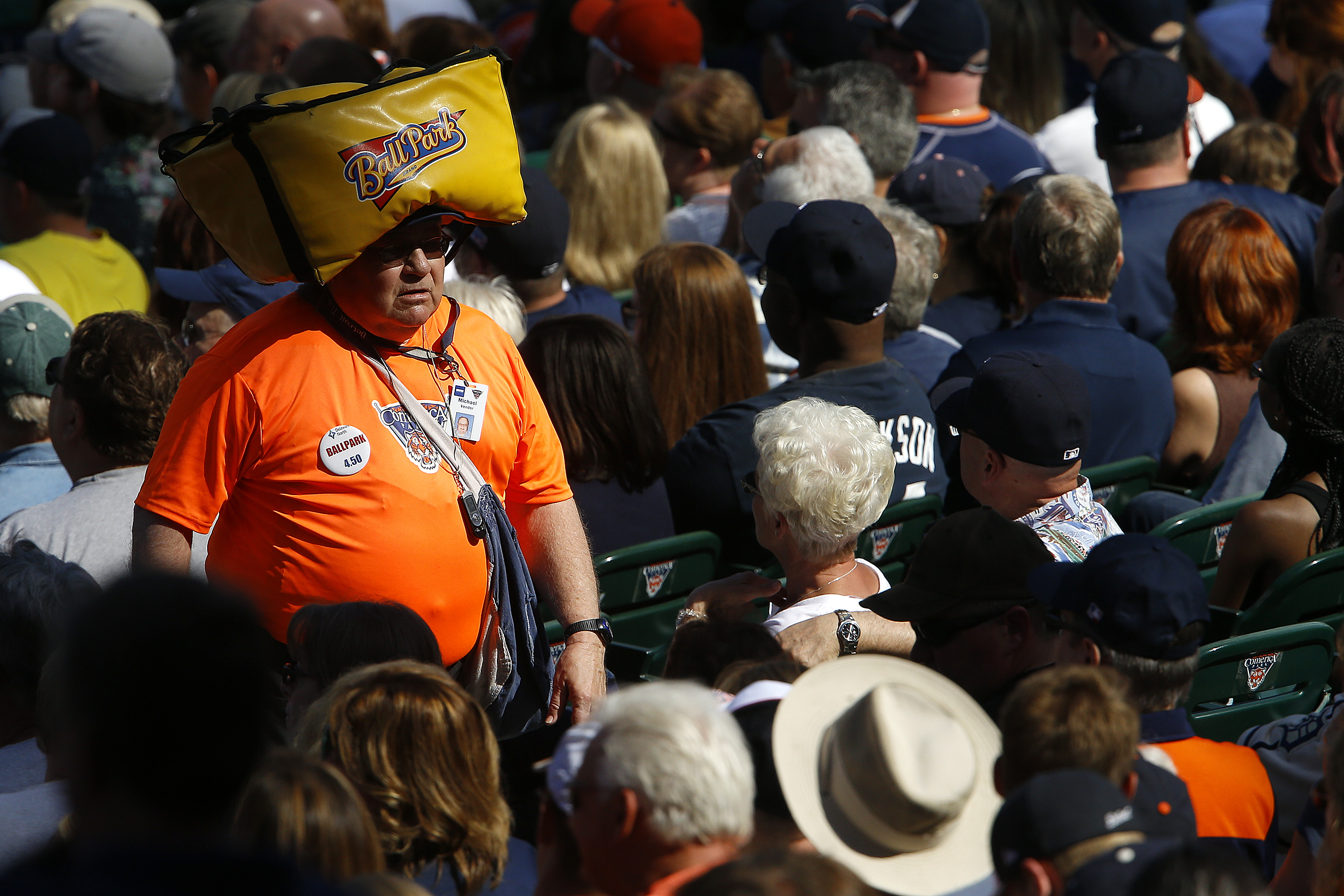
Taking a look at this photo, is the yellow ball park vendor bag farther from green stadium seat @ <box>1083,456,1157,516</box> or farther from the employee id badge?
green stadium seat @ <box>1083,456,1157,516</box>

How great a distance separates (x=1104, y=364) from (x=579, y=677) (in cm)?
217

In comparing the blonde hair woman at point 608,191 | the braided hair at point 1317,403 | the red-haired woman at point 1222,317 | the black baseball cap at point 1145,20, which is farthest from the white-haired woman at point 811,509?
the black baseball cap at point 1145,20

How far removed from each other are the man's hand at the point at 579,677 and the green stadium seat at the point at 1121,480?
1.77m

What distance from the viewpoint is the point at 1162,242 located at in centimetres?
562

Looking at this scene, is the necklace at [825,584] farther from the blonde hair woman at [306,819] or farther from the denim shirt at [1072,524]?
the blonde hair woman at [306,819]

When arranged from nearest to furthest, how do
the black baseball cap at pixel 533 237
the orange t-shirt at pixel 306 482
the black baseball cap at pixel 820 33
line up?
the orange t-shirt at pixel 306 482, the black baseball cap at pixel 533 237, the black baseball cap at pixel 820 33

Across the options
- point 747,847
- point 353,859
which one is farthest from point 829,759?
point 353,859

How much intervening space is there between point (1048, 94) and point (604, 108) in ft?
11.0

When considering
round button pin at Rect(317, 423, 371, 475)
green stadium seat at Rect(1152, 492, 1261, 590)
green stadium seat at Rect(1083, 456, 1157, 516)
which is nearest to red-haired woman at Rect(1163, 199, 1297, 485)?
green stadium seat at Rect(1083, 456, 1157, 516)

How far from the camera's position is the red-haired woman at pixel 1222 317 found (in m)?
4.73

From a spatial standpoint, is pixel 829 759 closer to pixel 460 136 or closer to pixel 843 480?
pixel 843 480

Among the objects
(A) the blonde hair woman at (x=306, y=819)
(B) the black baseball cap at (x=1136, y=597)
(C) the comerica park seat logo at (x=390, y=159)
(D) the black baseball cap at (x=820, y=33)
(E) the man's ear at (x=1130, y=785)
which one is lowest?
(D) the black baseball cap at (x=820, y=33)

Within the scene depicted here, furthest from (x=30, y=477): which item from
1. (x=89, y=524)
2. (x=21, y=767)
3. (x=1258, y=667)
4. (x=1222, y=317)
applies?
(x=1222, y=317)

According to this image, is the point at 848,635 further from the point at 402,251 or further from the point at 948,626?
the point at 402,251
